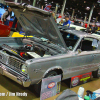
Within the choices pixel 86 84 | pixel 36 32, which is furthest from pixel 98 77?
pixel 36 32

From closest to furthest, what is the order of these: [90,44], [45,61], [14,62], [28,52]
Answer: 1. [45,61]
2. [14,62]
3. [28,52]
4. [90,44]

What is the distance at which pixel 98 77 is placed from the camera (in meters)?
5.34

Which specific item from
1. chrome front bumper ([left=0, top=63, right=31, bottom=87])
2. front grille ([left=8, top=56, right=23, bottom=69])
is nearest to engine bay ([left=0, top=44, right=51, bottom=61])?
front grille ([left=8, top=56, right=23, bottom=69])

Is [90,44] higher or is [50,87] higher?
[90,44]

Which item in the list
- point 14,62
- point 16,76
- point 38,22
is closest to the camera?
point 16,76

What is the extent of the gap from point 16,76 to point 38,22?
1.71m

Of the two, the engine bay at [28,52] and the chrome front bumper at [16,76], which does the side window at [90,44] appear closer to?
the engine bay at [28,52]

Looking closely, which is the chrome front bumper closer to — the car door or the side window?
the car door

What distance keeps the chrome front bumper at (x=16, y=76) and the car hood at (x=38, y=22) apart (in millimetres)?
1343

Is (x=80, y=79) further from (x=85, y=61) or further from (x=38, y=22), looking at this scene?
(x=38, y=22)

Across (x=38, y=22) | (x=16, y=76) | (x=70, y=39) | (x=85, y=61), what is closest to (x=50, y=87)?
(x=16, y=76)

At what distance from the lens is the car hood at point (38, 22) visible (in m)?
3.51

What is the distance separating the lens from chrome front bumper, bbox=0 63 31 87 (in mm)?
3002

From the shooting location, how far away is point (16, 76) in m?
3.16
